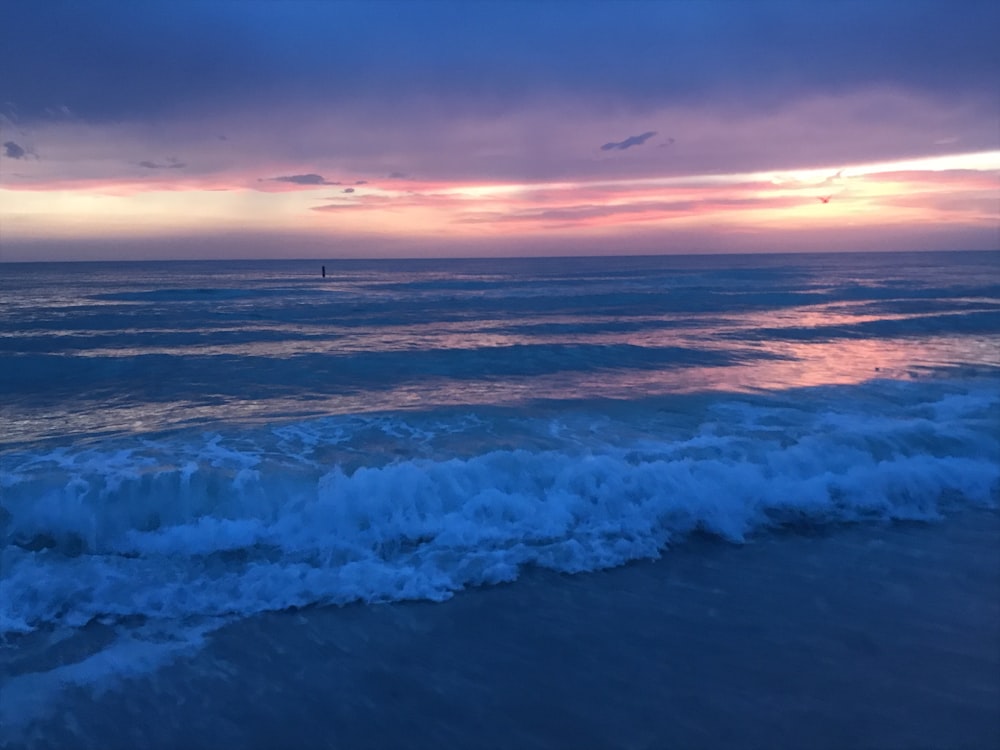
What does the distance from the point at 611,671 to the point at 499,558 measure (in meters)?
2.16

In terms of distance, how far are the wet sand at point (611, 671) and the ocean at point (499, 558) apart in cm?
3

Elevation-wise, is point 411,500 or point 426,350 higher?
point 426,350

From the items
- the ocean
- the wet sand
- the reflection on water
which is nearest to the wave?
the ocean

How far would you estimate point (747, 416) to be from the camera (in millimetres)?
12414

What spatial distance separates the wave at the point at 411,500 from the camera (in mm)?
6961

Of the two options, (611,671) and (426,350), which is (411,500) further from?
(426,350)

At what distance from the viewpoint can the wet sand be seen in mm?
4855

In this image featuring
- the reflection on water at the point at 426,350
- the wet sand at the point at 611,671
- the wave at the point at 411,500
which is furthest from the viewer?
the reflection on water at the point at 426,350

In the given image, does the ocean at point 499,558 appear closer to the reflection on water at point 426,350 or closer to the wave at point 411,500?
the wave at point 411,500

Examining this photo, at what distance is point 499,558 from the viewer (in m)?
7.47

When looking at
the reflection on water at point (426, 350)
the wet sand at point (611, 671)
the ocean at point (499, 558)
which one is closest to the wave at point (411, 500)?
the ocean at point (499, 558)

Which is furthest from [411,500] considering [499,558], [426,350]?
[426,350]

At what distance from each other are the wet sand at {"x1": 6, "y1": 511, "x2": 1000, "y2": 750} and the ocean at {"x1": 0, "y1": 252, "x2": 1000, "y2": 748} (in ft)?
0.09

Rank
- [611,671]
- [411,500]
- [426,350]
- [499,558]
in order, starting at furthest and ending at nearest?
1. [426,350]
2. [411,500]
3. [499,558]
4. [611,671]
